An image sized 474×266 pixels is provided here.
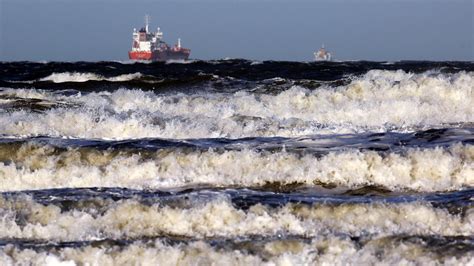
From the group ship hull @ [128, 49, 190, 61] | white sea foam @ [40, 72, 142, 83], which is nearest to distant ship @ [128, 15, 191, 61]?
ship hull @ [128, 49, 190, 61]

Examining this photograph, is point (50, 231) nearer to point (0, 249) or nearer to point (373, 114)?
point (0, 249)

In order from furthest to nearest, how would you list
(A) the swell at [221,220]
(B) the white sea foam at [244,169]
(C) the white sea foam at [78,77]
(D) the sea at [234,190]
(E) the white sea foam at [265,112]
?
(C) the white sea foam at [78,77] → (E) the white sea foam at [265,112] → (B) the white sea foam at [244,169] → (A) the swell at [221,220] → (D) the sea at [234,190]

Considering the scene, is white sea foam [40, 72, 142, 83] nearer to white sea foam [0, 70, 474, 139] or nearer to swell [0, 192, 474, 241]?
white sea foam [0, 70, 474, 139]

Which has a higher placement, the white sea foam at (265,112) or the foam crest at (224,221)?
the foam crest at (224,221)

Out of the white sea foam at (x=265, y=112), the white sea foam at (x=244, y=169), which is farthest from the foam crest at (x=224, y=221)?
the white sea foam at (x=265, y=112)

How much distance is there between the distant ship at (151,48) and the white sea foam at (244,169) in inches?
3302

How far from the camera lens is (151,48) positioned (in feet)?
323

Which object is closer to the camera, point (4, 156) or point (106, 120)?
point (4, 156)

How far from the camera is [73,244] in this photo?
7.99 meters

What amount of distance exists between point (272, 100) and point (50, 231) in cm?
1349

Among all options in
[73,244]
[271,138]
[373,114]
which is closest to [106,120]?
[271,138]

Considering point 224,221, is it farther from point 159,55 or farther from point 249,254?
point 159,55

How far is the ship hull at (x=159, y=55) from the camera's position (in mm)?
96000

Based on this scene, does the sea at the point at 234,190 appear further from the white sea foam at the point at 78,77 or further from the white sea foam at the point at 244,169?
the white sea foam at the point at 78,77
